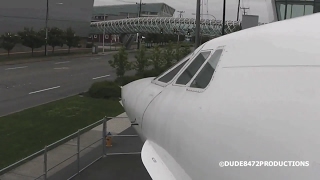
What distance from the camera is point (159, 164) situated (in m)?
4.55

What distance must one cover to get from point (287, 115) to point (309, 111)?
170mm

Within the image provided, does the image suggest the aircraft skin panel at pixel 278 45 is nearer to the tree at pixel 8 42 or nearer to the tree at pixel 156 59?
the tree at pixel 156 59

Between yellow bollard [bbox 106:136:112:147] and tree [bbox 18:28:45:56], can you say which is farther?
tree [bbox 18:28:45:56]

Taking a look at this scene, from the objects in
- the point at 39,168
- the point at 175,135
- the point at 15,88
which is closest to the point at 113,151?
the point at 39,168

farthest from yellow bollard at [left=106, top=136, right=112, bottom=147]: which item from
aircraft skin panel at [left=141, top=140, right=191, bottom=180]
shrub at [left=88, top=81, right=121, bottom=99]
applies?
shrub at [left=88, top=81, right=121, bottom=99]

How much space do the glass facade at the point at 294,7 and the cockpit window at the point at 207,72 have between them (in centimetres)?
2518

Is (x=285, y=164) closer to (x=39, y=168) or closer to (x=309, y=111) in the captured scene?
(x=309, y=111)

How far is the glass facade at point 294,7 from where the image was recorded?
27062 millimetres

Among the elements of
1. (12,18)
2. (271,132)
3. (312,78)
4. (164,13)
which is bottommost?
(271,132)

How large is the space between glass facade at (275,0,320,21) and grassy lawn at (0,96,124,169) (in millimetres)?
15635

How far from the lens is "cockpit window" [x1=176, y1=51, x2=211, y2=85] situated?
4.47 m

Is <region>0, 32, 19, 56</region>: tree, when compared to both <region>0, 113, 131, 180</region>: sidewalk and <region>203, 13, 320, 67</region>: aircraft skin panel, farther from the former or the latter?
<region>203, 13, 320, 67</region>: aircraft skin panel

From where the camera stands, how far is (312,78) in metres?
3.17

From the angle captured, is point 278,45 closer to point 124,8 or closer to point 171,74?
point 171,74
